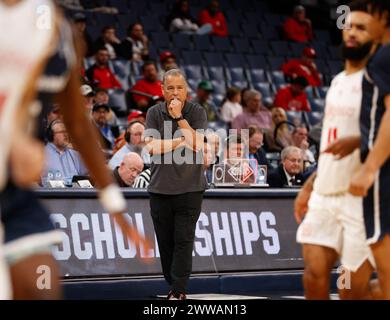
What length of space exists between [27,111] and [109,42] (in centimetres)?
1322

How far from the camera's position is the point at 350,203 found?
5891mm

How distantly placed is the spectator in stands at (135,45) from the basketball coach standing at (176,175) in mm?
7653

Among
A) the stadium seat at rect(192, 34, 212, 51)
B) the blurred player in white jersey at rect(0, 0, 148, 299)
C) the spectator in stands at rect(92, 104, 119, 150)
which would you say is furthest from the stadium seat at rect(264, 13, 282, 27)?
the blurred player in white jersey at rect(0, 0, 148, 299)

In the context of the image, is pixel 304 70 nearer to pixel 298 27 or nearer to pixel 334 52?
pixel 298 27

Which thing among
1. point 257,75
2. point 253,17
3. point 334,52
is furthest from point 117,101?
point 334,52

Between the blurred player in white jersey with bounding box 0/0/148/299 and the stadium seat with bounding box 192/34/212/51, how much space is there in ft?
50.0

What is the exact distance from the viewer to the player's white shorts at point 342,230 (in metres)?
5.86

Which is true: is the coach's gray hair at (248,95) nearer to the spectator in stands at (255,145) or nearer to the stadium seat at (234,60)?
the stadium seat at (234,60)

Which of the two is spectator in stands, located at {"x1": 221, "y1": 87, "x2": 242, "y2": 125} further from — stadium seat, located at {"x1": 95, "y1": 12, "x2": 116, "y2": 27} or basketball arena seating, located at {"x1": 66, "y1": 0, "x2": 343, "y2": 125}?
stadium seat, located at {"x1": 95, "y1": 12, "x2": 116, "y2": 27}

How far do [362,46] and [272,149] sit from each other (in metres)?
9.35

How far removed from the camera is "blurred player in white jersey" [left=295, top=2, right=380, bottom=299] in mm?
5863

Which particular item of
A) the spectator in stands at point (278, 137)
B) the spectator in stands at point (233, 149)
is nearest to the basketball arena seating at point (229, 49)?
the spectator in stands at point (278, 137)
